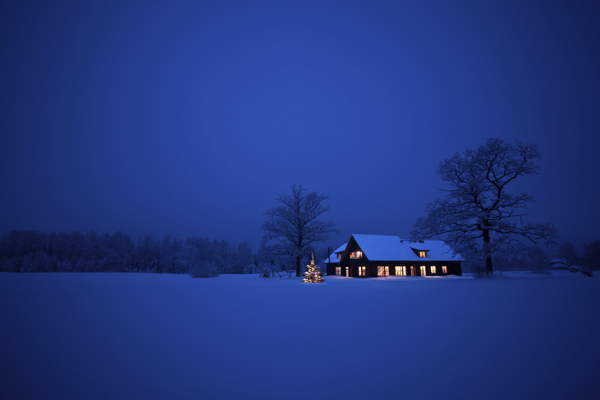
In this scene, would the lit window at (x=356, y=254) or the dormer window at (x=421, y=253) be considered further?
the dormer window at (x=421, y=253)

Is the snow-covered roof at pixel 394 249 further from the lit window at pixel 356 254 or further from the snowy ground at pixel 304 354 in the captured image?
the snowy ground at pixel 304 354

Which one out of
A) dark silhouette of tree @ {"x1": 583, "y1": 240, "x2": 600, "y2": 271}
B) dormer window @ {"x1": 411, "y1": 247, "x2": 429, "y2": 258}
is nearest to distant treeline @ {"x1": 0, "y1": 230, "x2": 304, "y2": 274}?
dormer window @ {"x1": 411, "y1": 247, "x2": 429, "y2": 258}

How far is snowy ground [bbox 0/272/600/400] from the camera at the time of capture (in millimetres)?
3955

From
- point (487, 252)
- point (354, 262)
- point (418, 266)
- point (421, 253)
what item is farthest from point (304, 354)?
point (421, 253)

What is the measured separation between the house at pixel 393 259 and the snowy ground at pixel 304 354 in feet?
105

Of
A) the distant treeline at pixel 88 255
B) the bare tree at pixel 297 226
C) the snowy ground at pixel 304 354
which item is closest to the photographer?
the snowy ground at pixel 304 354

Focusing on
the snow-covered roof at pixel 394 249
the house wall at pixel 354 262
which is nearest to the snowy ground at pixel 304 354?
the house wall at pixel 354 262

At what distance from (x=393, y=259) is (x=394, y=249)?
2.92m

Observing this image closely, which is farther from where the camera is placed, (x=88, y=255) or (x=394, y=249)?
(x=88, y=255)

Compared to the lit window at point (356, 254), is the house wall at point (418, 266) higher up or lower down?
lower down

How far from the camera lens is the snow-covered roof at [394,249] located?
1620 inches

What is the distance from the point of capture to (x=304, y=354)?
17.6ft

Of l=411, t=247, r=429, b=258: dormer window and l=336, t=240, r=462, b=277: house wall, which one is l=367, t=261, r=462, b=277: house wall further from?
l=411, t=247, r=429, b=258: dormer window

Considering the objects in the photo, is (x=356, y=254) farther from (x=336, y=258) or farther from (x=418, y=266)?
(x=418, y=266)
